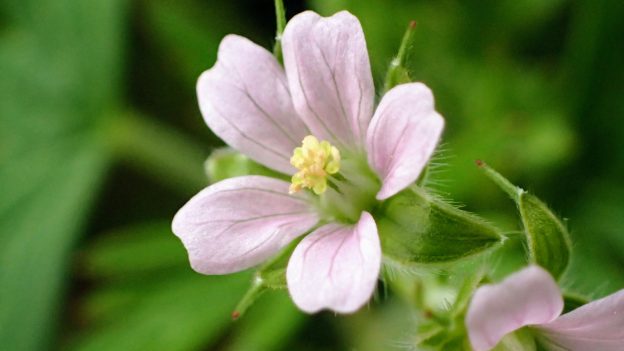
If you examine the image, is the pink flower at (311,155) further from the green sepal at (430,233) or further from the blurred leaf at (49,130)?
the blurred leaf at (49,130)

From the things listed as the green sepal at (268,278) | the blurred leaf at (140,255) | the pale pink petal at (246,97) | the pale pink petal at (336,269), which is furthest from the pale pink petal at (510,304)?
the blurred leaf at (140,255)

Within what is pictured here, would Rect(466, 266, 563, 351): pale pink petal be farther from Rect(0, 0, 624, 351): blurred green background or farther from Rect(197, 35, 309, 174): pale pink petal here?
Rect(0, 0, 624, 351): blurred green background

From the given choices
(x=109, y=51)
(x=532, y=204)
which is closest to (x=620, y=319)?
(x=532, y=204)

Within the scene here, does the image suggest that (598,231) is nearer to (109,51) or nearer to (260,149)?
(260,149)

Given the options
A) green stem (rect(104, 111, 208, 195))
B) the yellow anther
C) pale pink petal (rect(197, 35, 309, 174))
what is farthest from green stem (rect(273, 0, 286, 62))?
green stem (rect(104, 111, 208, 195))

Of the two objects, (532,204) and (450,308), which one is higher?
(532,204)

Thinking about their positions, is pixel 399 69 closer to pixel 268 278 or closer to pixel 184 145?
pixel 268 278

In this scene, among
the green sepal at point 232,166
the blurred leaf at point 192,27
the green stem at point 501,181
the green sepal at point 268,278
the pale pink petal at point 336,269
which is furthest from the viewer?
the blurred leaf at point 192,27
